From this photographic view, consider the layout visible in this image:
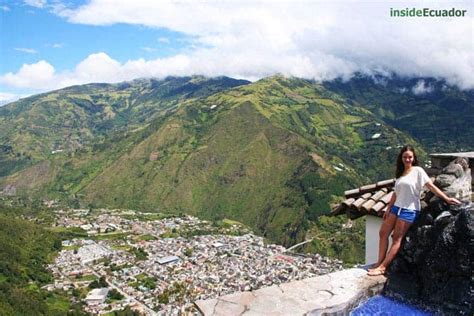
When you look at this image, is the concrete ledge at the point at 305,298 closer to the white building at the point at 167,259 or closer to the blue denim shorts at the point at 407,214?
the blue denim shorts at the point at 407,214

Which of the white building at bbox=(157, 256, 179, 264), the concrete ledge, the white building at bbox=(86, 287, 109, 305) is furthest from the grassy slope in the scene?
the concrete ledge

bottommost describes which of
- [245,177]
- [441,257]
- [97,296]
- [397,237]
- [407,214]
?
[97,296]

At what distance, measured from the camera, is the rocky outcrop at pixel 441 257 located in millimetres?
5551

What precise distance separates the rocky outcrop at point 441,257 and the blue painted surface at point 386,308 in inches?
4.2

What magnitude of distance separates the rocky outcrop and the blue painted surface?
0.11 metres

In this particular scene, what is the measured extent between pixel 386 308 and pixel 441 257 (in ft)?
3.58

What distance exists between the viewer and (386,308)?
6.17 m

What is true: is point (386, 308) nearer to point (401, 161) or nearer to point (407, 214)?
point (407, 214)

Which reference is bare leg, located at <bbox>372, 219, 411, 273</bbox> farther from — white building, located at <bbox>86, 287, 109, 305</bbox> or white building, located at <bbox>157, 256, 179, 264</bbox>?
white building, located at <bbox>157, 256, 179, 264</bbox>

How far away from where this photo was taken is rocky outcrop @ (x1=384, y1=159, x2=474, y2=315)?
5.55m

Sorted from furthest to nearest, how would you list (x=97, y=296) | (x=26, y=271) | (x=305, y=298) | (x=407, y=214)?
(x=26, y=271), (x=97, y=296), (x=407, y=214), (x=305, y=298)

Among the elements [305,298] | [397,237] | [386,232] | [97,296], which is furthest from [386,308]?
[97,296]

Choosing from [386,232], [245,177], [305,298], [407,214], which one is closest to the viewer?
[305,298]

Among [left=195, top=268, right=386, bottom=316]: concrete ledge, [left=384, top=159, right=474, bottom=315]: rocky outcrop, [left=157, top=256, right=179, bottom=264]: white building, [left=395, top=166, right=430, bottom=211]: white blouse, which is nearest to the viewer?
[left=195, top=268, right=386, bottom=316]: concrete ledge
